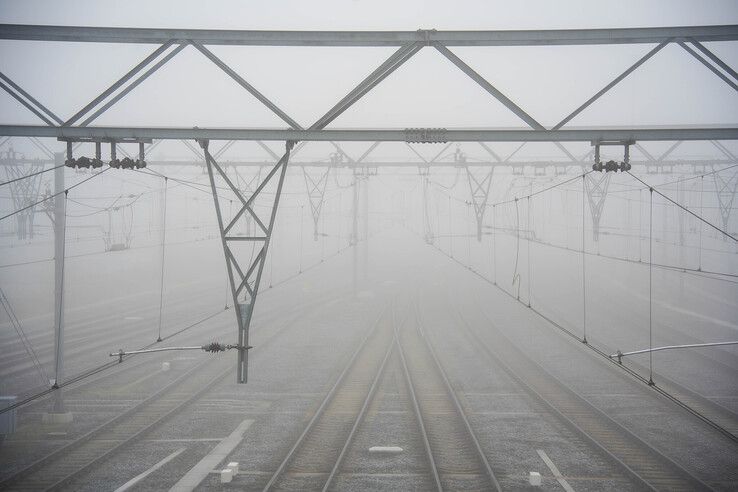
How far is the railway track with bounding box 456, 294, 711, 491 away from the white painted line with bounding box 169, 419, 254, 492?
8.80m

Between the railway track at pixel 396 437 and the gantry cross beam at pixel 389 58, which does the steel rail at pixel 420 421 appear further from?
the gantry cross beam at pixel 389 58

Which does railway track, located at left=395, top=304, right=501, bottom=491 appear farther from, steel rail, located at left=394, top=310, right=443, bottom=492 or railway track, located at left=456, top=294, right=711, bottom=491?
railway track, located at left=456, top=294, right=711, bottom=491

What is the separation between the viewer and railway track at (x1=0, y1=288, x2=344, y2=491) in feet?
38.7

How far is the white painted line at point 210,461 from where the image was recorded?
38.0 feet

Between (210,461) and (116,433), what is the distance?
3.43 meters

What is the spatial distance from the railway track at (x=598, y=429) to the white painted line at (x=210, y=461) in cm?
880

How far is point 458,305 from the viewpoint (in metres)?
36.7

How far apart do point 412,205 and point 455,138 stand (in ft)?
277

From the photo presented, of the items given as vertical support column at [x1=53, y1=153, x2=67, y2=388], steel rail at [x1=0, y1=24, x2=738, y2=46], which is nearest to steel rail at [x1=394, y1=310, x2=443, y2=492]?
steel rail at [x1=0, y1=24, x2=738, y2=46]

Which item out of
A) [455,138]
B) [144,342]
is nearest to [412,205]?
[144,342]

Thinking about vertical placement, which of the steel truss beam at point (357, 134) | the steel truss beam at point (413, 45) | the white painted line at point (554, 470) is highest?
the steel truss beam at point (413, 45)

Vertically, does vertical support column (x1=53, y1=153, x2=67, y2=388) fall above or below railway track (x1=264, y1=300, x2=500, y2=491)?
above

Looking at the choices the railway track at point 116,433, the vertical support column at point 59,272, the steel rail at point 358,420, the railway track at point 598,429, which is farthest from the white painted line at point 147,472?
the railway track at point 598,429

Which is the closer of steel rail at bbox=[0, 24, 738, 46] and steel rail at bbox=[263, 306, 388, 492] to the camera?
steel rail at bbox=[0, 24, 738, 46]
